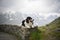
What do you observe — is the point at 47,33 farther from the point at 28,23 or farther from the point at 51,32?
the point at 28,23

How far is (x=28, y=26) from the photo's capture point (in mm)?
4535

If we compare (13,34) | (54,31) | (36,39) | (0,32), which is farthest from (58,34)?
(0,32)

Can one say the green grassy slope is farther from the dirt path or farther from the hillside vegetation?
the dirt path

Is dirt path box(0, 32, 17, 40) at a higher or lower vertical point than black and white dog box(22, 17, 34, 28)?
lower

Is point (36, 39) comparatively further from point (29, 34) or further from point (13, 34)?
point (13, 34)

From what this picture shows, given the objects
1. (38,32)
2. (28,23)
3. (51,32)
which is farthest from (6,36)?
(51,32)

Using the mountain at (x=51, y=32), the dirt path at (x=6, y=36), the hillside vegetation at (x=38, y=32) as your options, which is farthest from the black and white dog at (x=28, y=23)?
the dirt path at (x=6, y=36)

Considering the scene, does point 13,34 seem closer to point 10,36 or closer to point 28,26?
point 10,36

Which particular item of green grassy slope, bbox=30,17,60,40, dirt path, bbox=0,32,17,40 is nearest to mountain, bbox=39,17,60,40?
green grassy slope, bbox=30,17,60,40

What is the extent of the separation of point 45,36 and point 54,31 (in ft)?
0.91

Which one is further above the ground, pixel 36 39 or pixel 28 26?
pixel 28 26

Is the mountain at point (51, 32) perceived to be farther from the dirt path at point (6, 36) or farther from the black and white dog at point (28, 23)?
the dirt path at point (6, 36)

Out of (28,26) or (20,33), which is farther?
(28,26)

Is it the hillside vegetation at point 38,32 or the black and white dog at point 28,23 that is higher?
the black and white dog at point 28,23
